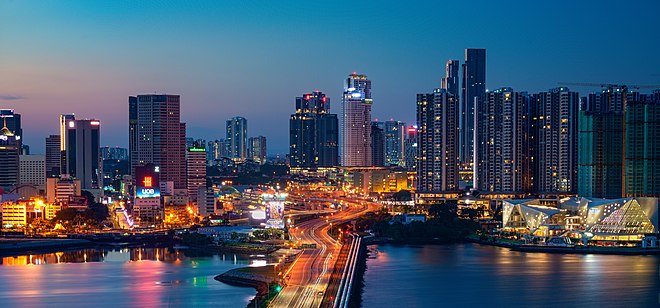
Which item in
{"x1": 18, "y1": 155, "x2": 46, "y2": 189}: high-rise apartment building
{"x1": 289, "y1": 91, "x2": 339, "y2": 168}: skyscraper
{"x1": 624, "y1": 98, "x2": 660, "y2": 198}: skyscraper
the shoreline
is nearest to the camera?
the shoreline

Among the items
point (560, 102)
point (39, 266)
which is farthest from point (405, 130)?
point (39, 266)

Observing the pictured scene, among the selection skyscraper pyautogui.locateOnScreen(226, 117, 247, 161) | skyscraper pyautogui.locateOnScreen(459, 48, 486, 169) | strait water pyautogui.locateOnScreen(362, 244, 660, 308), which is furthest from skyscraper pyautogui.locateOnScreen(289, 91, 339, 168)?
strait water pyautogui.locateOnScreen(362, 244, 660, 308)

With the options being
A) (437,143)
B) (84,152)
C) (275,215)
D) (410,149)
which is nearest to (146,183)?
(275,215)

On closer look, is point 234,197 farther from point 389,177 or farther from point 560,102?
point 560,102

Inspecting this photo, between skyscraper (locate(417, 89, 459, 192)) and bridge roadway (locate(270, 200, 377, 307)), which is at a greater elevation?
skyscraper (locate(417, 89, 459, 192))

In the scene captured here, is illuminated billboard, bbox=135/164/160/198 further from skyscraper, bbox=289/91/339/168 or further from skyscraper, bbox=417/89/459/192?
skyscraper, bbox=289/91/339/168

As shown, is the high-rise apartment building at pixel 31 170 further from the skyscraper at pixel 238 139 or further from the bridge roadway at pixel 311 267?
the skyscraper at pixel 238 139
